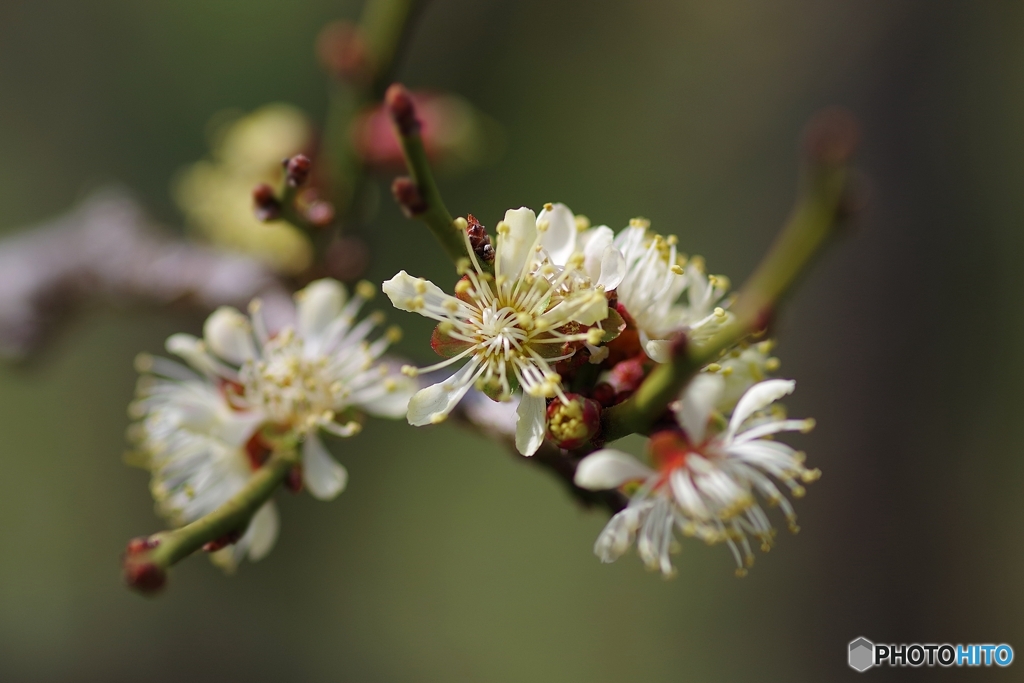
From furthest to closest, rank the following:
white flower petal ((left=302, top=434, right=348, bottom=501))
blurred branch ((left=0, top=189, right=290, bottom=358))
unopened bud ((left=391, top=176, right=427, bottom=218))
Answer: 1. blurred branch ((left=0, top=189, right=290, bottom=358))
2. white flower petal ((left=302, top=434, right=348, bottom=501))
3. unopened bud ((left=391, top=176, right=427, bottom=218))

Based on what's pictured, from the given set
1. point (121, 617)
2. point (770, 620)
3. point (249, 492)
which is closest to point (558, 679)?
point (770, 620)

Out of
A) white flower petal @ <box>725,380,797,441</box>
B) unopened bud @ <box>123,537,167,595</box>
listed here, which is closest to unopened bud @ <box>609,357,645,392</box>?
white flower petal @ <box>725,380,797,441</box>

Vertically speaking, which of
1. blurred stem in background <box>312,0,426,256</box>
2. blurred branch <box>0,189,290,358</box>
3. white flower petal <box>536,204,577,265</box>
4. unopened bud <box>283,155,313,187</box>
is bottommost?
white flower petal <box>536,204,577,265</box>

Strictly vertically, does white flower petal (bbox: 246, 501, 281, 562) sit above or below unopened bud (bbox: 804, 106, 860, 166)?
below

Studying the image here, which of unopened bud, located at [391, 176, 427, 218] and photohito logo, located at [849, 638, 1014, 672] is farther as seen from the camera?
photohito logo, located at [849, 638, 1014, 672]

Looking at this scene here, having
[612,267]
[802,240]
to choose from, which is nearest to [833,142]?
[802,240]

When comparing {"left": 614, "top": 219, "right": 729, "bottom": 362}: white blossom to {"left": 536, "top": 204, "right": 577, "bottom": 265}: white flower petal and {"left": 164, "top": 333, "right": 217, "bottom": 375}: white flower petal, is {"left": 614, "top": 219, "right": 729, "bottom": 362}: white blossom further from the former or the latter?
{"left": 164, "top": 333, "right": 217, "bottom": 375}: white flower petal

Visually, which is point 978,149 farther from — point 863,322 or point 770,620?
point 770,620

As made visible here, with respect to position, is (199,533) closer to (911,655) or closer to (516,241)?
(516,241)
